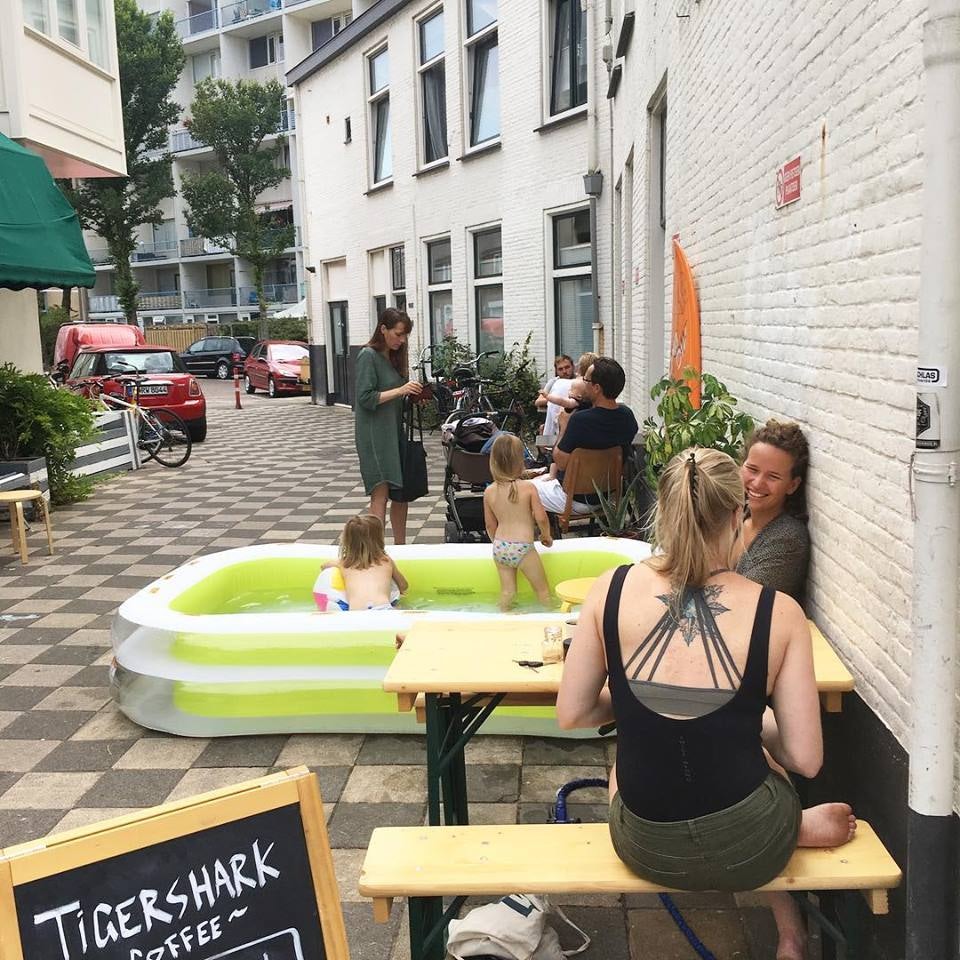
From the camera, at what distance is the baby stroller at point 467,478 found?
7184mm

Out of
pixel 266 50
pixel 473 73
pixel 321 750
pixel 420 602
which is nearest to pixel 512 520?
pixel 420 602

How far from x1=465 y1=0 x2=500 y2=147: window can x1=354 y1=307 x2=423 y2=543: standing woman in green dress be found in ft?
30.0

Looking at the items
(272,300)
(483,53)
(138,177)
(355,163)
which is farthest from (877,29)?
(272,300)

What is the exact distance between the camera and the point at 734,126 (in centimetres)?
462

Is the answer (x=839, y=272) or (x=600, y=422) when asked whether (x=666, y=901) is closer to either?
(x=839, y=272)

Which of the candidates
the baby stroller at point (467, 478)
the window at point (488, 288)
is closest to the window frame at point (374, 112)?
the window at point (488, 288)

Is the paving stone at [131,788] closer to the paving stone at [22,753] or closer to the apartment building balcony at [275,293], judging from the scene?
the paving stone at [22,753]

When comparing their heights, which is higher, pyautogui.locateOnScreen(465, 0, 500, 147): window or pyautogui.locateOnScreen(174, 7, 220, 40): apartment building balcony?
pyautogui.locateOnScreen(174, 7, 220, 40): apartment building balcony

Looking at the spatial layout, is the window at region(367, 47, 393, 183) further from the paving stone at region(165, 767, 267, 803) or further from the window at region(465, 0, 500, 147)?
the paving stone at region(165, 767, 267, 803)

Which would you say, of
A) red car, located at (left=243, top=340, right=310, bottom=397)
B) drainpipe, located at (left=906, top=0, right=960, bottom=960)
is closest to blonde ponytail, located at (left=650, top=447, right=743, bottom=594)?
drainpipe, located at (left=906, top=0, right=960, bottom=960)

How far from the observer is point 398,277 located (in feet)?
62.0

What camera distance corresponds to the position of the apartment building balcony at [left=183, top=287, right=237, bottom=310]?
49.3 meters

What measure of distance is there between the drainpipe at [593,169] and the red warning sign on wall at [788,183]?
8.29m

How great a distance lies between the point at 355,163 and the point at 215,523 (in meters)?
12.3
